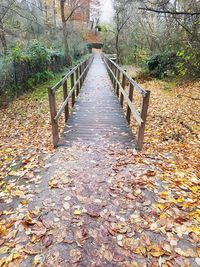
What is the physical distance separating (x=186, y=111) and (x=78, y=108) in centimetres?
391

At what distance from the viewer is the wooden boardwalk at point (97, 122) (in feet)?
16.7

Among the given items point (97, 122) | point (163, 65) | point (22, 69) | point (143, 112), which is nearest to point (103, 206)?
point (143, 112)

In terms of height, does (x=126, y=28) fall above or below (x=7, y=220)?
above

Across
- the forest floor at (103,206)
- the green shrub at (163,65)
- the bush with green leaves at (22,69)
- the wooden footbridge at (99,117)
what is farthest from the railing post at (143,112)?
the green shrub at (163,65)

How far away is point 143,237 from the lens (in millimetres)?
2445

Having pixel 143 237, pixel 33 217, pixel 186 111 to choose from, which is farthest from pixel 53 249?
pixel 186 111

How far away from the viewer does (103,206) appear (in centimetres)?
292

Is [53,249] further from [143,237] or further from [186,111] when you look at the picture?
[186,111]

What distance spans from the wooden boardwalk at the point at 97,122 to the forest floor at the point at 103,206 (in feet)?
1.53

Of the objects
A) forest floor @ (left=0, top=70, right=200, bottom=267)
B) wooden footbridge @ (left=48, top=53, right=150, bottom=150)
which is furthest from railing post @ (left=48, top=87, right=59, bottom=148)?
forest floor @ (left=0, top=70, right=200, bottom=267)

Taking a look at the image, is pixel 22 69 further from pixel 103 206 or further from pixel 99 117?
pixel 103 206

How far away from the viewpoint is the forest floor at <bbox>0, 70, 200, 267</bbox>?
7.39ft

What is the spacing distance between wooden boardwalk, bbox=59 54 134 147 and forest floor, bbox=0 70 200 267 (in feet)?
1.53

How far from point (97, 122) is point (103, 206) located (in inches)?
137
